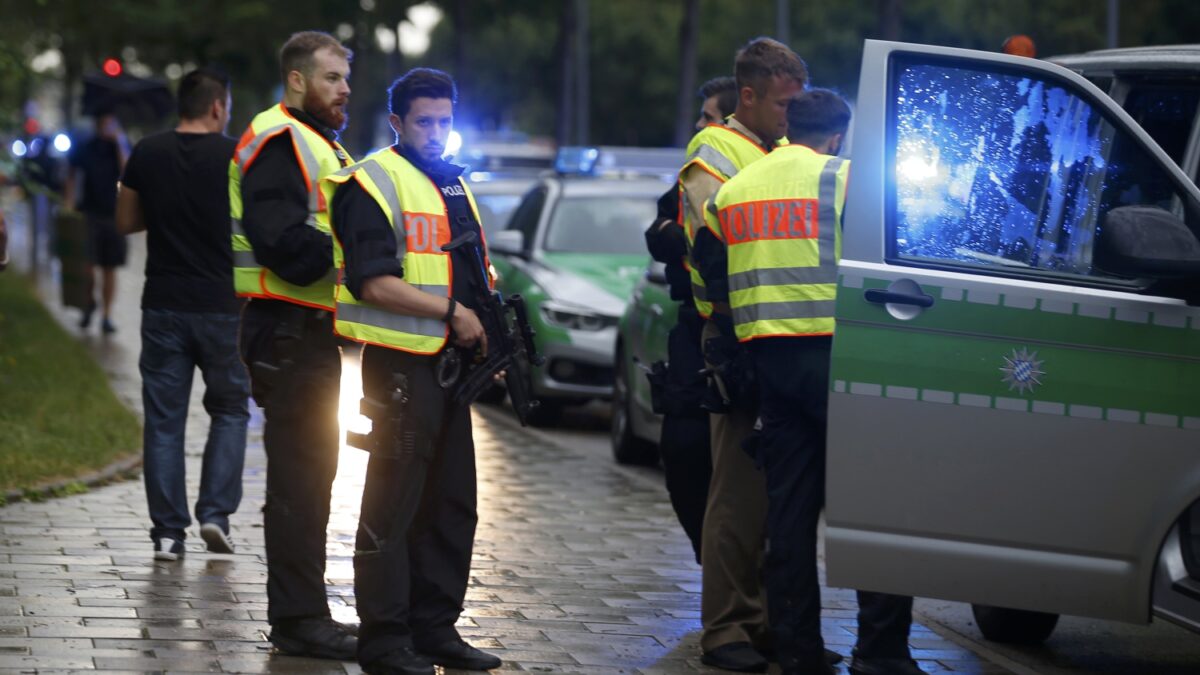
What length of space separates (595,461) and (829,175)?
5991mm

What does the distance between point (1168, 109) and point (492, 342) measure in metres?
2.56

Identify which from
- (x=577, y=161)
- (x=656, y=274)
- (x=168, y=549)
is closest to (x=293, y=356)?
(x=168, y=549)

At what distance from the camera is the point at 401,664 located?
573 centimetres

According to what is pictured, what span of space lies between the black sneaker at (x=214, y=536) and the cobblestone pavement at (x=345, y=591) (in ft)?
0.21

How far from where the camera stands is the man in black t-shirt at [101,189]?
1738 centimetres

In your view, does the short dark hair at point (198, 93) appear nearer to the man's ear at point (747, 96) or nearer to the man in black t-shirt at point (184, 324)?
the man in black t-shirt at point (184, 324)

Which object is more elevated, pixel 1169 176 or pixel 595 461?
pixel 1169 176

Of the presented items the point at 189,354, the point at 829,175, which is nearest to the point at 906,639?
the point at 829,175

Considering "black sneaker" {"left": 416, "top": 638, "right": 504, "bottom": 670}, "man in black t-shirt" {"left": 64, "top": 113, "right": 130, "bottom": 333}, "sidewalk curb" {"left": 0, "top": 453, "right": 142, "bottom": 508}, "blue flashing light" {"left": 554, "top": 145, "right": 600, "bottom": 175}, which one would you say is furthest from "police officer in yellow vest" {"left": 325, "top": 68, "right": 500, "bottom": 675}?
"man in black t-shirt" {"left": 64, "top": 113, "right": 130, "bottom": 333}

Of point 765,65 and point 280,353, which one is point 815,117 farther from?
point 280,353

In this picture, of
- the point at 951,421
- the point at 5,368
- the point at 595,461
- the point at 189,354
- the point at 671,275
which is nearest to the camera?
the point at 951,421

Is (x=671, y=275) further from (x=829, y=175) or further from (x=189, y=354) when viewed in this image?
(x=189, y=354)

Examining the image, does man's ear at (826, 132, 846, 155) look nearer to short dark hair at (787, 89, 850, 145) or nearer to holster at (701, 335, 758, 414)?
short dark hair at (787, 89, 850, 145)

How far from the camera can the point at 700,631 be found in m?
6.75
